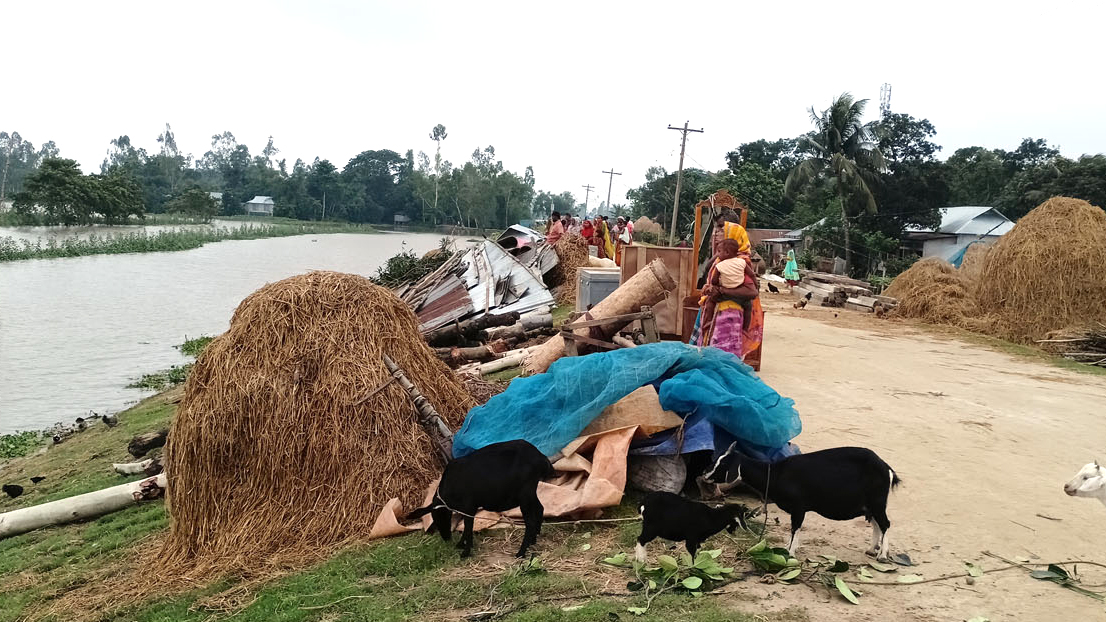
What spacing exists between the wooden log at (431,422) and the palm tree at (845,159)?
29.4 meters

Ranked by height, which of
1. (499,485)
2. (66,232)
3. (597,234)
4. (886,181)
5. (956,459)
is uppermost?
(886,181)

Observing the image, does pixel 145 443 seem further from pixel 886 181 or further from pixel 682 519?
pixel 886 181

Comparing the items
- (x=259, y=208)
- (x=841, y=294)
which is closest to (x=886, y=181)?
(x=841, y=294)

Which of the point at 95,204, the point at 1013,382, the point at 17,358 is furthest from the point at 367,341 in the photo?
the point at 95,204

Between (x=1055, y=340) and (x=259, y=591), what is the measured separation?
42.7 feet

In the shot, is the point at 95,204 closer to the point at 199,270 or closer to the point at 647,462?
the point at 199,270

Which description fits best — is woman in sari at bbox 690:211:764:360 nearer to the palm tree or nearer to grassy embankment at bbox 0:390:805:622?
grassy embankment at bbox 0:390:805:622

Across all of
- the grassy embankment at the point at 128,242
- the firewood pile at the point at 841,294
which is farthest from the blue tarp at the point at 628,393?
the grassy embankment at the point at 128,242

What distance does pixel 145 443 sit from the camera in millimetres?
8711

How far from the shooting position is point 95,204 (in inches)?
2062

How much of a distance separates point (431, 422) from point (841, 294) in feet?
53.6

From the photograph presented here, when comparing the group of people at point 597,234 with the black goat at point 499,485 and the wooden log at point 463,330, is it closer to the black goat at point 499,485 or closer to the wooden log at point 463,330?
the wooden log at point 463,330

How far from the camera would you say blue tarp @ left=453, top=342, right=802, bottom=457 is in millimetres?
5047

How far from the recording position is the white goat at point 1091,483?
3947mm
